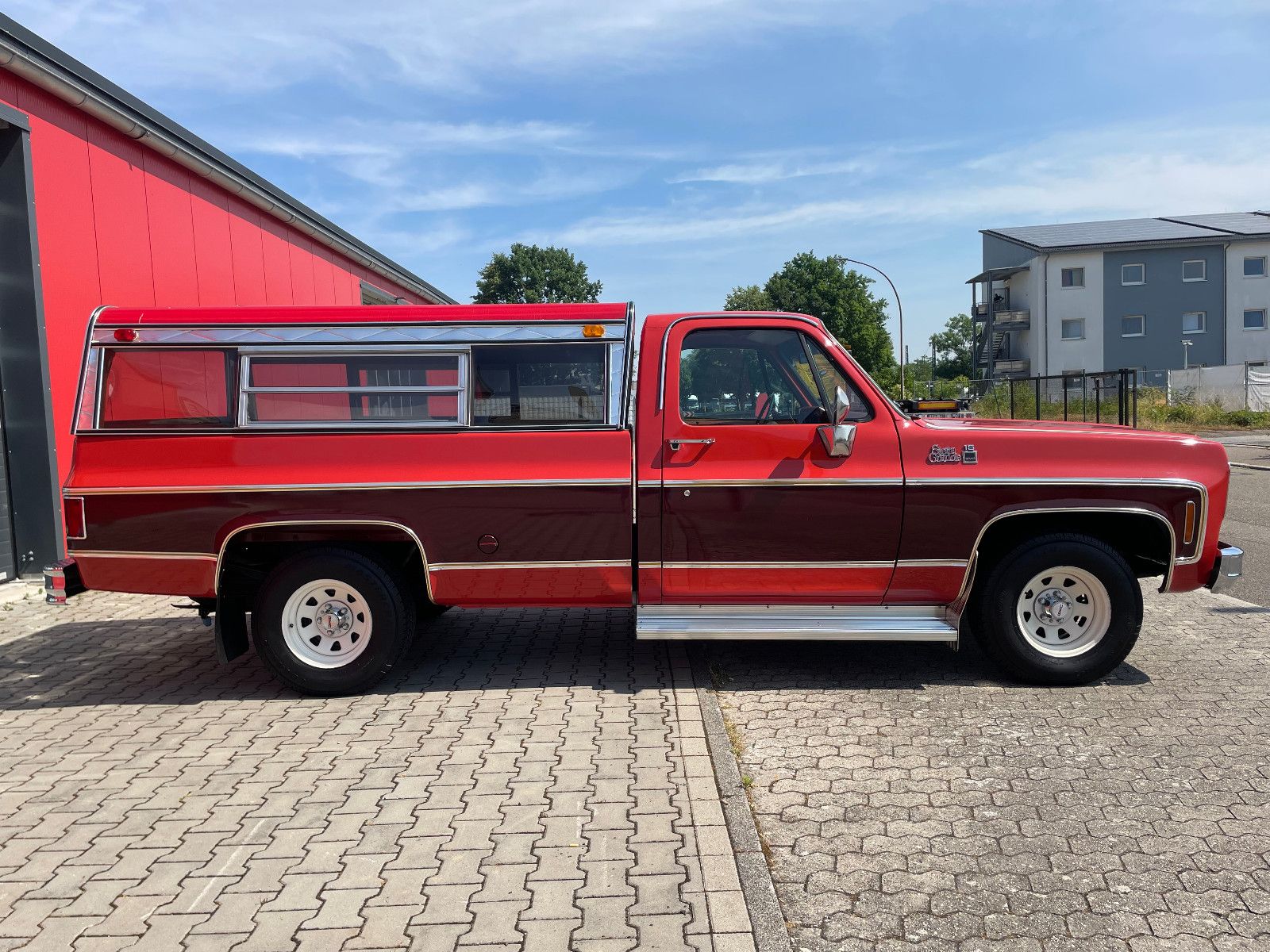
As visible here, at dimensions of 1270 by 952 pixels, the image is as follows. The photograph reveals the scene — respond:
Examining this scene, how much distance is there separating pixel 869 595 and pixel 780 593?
1.66ft

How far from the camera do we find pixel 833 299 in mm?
73500

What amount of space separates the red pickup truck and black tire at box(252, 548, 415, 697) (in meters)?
0.02

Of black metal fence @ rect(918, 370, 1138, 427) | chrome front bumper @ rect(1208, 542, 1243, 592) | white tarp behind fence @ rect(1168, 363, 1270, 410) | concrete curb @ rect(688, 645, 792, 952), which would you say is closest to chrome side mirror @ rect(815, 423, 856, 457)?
concrete curb @ rect(688, 645, 792, 952)

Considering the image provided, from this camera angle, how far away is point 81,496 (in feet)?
17.7

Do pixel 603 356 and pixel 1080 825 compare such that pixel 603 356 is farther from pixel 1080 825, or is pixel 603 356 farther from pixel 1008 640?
pixel 1080 825

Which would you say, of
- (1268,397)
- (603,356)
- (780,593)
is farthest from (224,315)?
(1268,397)

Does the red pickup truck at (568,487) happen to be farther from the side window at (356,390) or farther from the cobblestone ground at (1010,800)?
the cobblestone ground at (1010,800)

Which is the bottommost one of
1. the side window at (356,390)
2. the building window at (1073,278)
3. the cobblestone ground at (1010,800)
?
the cobblestone ground at (1010,800)

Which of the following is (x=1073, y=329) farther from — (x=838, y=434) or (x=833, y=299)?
(x=838, y=434)

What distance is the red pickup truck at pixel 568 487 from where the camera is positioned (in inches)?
210

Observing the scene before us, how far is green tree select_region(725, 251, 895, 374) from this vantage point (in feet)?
236

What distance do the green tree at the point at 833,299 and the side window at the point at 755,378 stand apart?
217 ft

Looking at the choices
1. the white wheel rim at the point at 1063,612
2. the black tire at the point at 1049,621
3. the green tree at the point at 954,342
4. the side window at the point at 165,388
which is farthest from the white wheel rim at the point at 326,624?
the green tree at the point at 954,342

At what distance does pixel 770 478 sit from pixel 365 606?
2.41 metres
